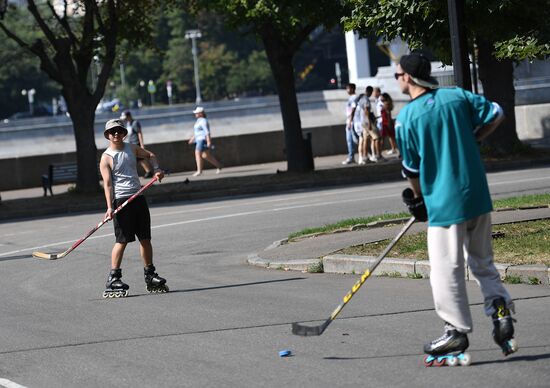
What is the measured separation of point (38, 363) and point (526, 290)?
3.91m

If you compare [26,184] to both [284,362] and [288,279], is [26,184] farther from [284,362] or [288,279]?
[284,362]

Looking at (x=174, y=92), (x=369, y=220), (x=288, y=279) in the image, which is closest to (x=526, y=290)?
(x=288, y=279)

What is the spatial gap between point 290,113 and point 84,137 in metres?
4.59

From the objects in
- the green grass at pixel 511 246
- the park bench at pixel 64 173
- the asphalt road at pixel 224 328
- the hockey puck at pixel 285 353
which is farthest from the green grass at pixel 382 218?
the park bench at pixel 64 173

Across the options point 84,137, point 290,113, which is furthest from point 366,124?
point 84,137

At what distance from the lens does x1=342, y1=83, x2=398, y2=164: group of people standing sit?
90.6 feet

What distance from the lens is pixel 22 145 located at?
43.2m

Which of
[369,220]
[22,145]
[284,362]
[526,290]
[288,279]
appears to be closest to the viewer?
[284,362]

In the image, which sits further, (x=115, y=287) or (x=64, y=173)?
(x=64, y=173)

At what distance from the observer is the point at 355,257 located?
11625mm

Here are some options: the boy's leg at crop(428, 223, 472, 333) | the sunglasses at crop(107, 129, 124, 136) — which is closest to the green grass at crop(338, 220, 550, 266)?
the sunglasses at crop(107, 129, 124, 136)

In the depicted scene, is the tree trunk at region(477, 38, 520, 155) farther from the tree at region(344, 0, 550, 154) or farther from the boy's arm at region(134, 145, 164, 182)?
the boy's arm at region(134, 145, 164, 182)

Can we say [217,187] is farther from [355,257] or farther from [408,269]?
[408,269]

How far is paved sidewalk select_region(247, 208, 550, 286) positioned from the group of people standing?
43.4ft
